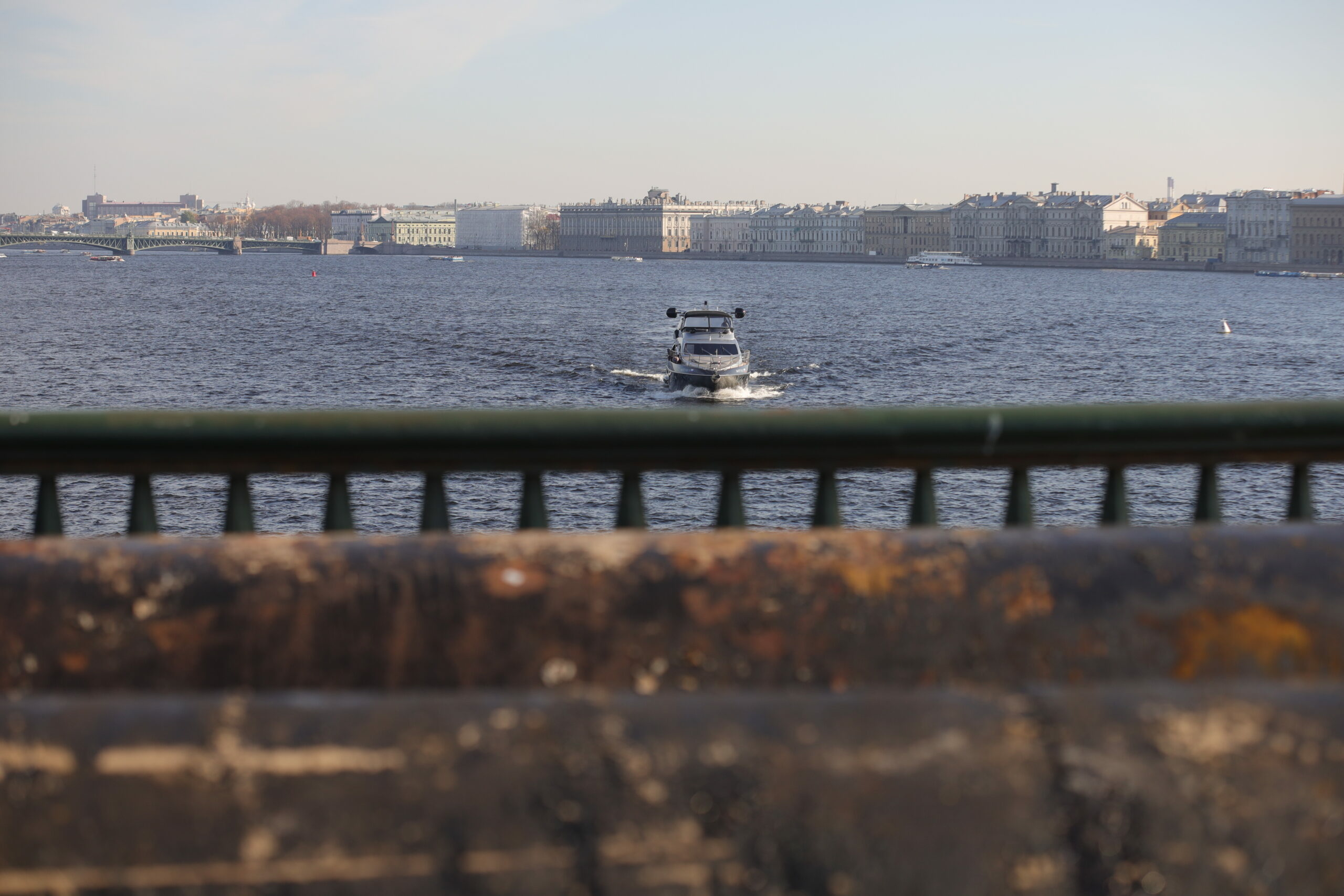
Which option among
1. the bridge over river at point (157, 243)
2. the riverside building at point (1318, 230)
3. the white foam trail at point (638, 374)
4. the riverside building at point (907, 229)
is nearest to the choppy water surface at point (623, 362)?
the white foam trail at point (638, 374)

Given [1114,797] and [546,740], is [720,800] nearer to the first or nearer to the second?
[546,740]

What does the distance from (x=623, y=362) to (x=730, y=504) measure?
40.8 meters

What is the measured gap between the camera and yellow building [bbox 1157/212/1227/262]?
13488cm

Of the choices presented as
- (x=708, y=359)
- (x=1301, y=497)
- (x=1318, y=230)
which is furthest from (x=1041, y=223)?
(x=1301, y=497)

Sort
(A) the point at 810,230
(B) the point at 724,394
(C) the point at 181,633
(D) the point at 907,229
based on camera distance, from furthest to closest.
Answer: (A) the point at 810,230, (D) the point at 907,229, (B) the point at 724,394, (C) the point at 181,633

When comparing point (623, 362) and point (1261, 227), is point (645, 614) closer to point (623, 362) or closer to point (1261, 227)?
point (623, 362)

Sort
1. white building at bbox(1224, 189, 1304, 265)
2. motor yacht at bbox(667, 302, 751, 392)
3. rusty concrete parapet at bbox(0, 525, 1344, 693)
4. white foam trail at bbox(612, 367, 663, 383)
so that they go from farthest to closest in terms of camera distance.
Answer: white building at bbox(1224, 189, 1304, 265), white foam trail at bbox(612, 367, 663, 383), motor yacht at bbox(667, 302, 751, 392), rusty concrete parapet at bbox(0, 525, 1344, 693)

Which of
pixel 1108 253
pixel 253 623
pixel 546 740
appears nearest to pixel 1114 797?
pixel 546 740

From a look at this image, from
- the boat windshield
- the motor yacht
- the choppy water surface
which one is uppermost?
the boat windshield

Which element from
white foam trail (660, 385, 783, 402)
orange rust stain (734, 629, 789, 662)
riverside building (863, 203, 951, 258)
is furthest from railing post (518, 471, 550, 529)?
riverside building (863, 203, 951, 258)

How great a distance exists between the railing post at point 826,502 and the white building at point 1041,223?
474 feet

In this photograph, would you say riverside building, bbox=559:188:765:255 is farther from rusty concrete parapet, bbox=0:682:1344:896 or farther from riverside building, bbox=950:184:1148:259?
rusty concrete parapet, bbox=0:682:1344:896

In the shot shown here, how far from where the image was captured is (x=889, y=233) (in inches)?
6304

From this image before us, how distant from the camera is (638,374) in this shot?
3888 cm
